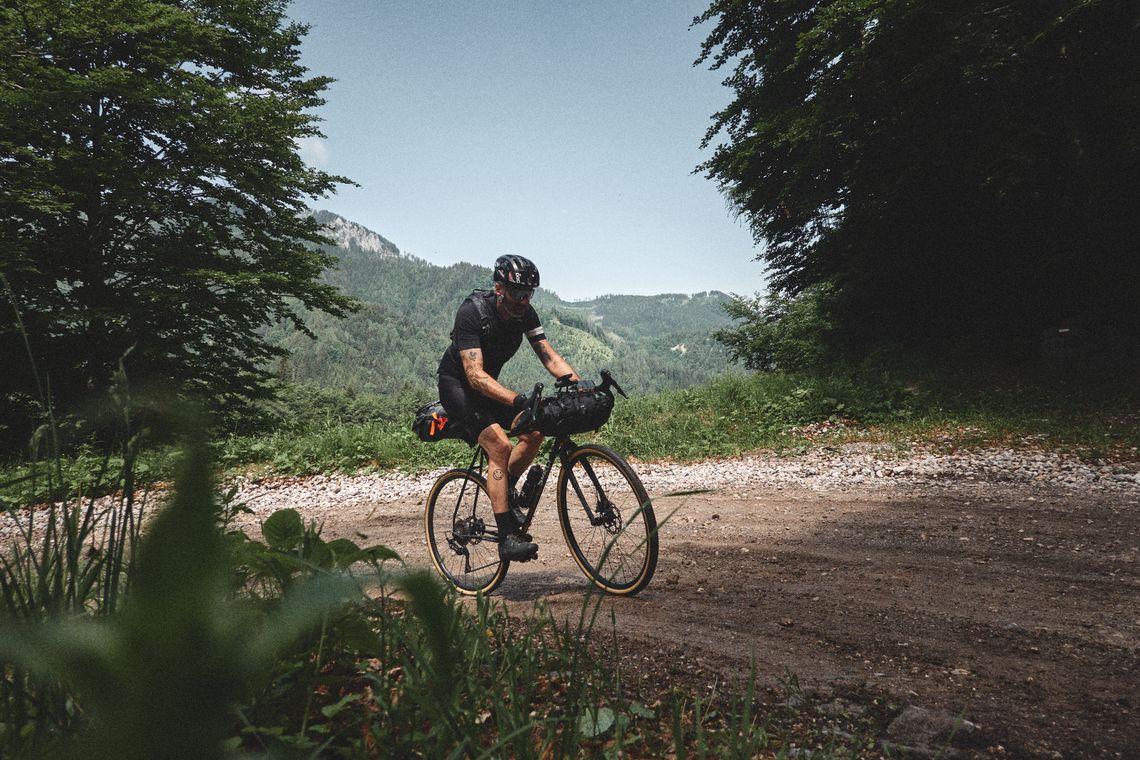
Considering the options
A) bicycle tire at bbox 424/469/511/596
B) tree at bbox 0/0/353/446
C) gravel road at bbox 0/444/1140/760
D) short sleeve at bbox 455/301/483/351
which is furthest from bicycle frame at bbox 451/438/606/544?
tree at bbox 0/0/353/446

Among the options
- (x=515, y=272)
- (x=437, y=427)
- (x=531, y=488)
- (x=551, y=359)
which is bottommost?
(x=531, y=488)

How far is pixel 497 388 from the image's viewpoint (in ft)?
14.5

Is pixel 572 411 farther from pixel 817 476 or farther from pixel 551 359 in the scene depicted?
pixel 817 476

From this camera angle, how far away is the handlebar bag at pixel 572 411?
13.5 feet

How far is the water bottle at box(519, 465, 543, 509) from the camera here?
15.5 feet

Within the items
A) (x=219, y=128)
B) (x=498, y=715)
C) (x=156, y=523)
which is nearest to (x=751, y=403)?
(x=498, y=715)

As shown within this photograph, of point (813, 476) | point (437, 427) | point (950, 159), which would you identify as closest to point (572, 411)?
point (437, 427)

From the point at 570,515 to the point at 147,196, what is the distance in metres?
13.8

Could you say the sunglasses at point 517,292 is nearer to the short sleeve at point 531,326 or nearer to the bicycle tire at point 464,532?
the short sleeve at point 531,326

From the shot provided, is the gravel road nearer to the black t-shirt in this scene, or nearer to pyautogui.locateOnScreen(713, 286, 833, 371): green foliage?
the black t-shirt

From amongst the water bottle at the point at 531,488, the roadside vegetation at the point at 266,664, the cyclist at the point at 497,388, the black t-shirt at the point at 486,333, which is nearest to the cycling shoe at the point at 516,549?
the cyclist at the point at 497,388

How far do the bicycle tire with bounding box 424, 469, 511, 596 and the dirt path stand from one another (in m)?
0.26

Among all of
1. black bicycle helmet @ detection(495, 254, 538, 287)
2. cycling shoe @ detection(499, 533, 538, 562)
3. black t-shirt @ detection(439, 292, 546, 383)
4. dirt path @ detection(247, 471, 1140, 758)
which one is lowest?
dirt path @ detection(247, 471, 1140, 758)

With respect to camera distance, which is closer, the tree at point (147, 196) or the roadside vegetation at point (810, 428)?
the roadside vegetation at point (810, 428)
